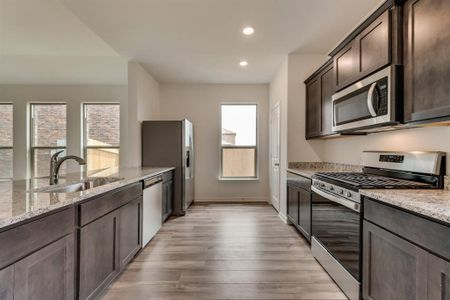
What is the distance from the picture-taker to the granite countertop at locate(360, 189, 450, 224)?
1.14 meters

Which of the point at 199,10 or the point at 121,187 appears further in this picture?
the point at 199,10

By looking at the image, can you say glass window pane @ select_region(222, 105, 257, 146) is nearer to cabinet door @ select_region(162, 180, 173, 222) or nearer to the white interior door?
the white interior door

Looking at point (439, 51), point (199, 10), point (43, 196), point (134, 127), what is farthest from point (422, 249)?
point (134, 127)

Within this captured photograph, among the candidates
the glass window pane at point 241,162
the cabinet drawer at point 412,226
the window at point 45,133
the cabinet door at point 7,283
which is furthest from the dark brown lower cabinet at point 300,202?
the window at point 45,133

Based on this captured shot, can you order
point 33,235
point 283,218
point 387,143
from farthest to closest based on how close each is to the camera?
point 283,218 → point 387,143 → point 33,235

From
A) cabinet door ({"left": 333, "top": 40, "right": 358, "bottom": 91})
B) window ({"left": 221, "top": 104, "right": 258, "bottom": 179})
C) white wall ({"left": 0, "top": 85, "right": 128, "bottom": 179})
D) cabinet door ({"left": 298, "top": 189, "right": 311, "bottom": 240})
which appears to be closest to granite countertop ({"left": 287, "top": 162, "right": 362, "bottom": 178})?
cabinet door ({"left": 298, "top": 189, "right": 311, "bottom": 240})

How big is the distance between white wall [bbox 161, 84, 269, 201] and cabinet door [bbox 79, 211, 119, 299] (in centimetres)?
358

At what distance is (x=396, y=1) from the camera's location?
1.78m

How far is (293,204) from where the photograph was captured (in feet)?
11.7

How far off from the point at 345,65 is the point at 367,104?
0.68 m

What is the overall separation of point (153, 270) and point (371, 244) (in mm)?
1936

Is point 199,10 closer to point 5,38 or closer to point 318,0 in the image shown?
point 318,0

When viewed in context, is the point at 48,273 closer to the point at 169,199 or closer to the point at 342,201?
the point at 342,201

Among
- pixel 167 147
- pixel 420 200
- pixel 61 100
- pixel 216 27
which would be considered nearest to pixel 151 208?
pixel 167 147
